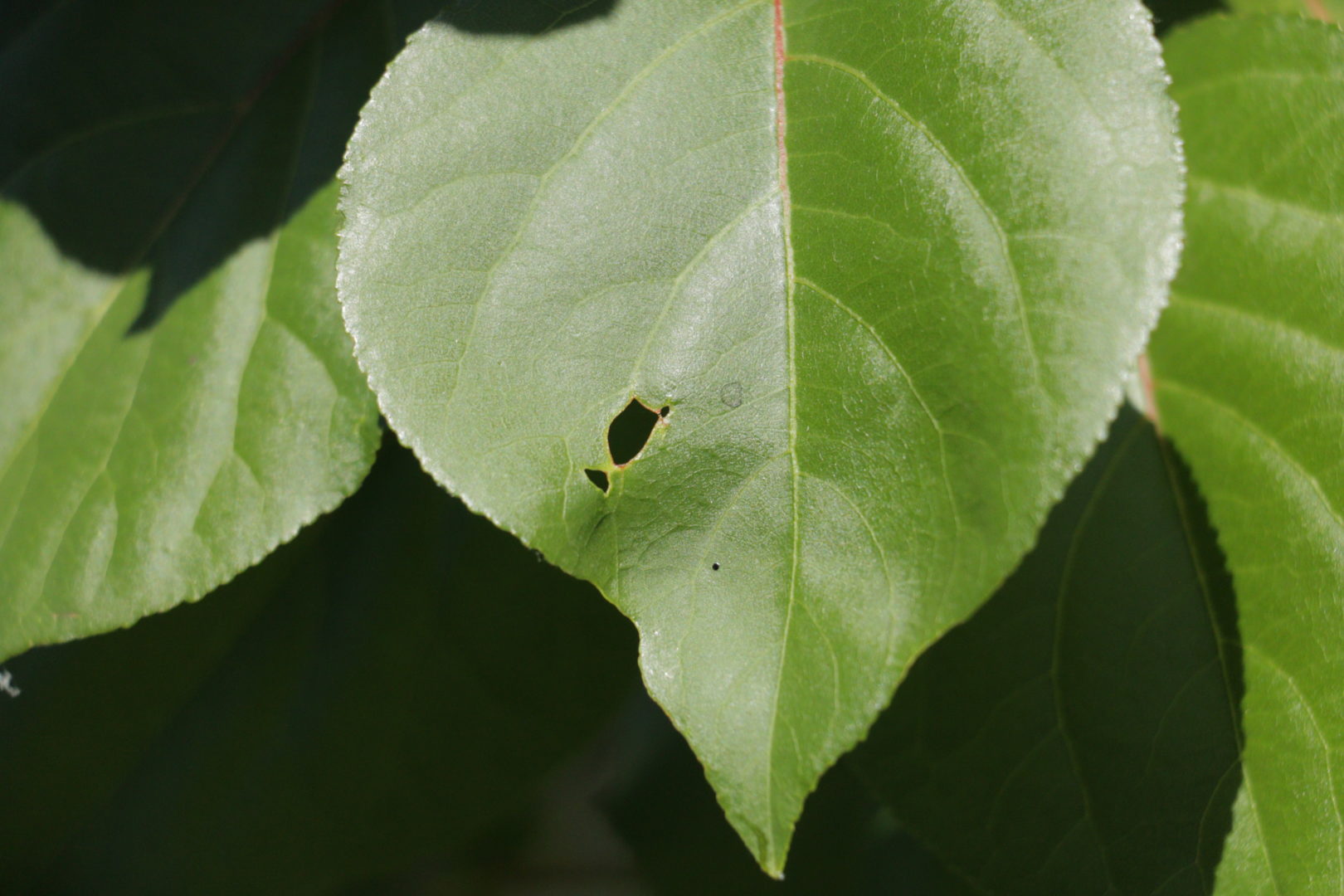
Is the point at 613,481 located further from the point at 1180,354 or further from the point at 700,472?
the point at 1180,354

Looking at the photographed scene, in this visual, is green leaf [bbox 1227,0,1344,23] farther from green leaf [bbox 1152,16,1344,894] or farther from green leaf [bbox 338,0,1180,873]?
green leaf [bbox 338,0,1180,873]

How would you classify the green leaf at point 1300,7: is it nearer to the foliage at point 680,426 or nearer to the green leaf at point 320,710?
the foliage at point 680,426

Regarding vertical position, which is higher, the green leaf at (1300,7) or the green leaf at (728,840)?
the green leaf at (1300,7)

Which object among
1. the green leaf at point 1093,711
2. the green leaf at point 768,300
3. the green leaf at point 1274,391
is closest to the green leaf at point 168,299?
the green leaf at point 768,300

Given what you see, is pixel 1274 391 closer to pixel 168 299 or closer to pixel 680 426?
pixel 680 426

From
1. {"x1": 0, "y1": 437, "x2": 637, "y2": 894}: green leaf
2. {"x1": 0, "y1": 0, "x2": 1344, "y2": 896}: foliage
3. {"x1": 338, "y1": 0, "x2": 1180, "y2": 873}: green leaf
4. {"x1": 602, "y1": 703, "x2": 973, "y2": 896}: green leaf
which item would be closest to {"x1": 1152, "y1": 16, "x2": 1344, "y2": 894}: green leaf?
{"x1": 0, "y1": 0, "x2": 1344, "y2": 896}: foliage

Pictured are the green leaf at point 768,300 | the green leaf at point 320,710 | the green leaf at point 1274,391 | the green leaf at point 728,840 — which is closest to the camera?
the green leaf at point 768,300
